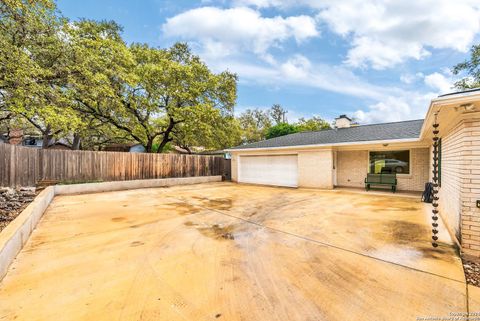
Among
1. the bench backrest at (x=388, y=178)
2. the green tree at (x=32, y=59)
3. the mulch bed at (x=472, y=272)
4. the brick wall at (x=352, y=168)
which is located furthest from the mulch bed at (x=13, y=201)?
the bench backrest at (x=388, y=178)

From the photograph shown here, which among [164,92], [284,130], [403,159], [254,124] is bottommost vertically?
[403,159]

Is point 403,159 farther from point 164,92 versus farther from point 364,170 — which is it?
point 164,92

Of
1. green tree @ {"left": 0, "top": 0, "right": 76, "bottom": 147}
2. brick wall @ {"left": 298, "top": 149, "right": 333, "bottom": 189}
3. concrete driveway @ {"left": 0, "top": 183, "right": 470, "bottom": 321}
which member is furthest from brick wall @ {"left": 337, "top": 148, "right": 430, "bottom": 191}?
green tree @ {"left": 0, "top": 0, "right": 76, "bottom": 147}

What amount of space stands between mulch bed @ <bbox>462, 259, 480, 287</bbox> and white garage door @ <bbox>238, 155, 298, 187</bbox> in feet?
29.1

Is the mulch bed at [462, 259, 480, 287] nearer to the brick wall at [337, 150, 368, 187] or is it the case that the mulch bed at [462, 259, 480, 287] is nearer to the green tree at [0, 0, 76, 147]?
the brick wall at [337, 150, 368, 187]

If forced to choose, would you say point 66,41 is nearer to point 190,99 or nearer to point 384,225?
point 190,99

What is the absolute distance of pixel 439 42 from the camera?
11570 mm

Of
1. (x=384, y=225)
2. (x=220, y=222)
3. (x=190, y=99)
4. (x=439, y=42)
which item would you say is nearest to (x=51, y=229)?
(x=220, y=222)

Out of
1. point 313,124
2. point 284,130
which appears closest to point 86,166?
point 284,130

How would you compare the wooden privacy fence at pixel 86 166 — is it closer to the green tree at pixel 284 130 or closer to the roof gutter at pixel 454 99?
the roof gutter at pixel 454 99

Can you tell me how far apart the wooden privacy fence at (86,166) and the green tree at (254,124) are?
1767 centimetres

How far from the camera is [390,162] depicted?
10.3 m

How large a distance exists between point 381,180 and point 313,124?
21615mm

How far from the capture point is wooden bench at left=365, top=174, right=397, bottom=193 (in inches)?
387
